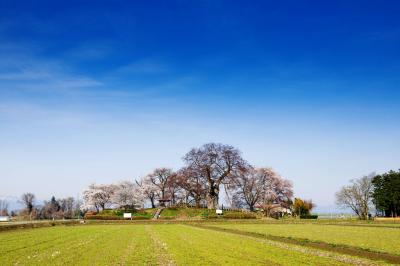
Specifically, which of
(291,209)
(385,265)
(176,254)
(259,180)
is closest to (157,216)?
(259,180)

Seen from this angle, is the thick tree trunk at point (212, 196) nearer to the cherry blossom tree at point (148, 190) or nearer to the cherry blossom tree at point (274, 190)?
the cherry blossom tree at point (274, 190)

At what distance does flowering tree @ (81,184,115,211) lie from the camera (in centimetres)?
15912

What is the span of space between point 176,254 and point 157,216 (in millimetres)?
80689

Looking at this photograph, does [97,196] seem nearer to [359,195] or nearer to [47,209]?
[47,209]

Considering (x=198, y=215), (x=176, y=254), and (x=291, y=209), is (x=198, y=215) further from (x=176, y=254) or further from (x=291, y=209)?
(x=176, y=254)

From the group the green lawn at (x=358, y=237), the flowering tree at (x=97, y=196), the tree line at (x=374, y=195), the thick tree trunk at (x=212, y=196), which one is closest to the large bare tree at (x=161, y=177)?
the flowering tree at (x=97, y=196)

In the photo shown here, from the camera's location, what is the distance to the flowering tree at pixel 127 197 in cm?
14925

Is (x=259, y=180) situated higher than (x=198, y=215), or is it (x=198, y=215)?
(x=259, y=180)

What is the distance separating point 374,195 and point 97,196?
10347 centimetres

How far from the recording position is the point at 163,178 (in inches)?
5719

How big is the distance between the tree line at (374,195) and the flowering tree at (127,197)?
2927 inches

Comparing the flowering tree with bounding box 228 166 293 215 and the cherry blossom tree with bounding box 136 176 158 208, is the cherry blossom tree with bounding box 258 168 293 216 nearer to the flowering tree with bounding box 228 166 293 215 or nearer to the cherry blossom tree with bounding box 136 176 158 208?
the flowering tree with bounding box 228 166 293 215

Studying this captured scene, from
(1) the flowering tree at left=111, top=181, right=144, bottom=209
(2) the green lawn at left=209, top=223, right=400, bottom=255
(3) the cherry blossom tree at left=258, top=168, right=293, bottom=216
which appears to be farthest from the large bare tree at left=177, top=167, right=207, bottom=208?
(2) the green lawn at left=209, top=223, right=400, bottom=255

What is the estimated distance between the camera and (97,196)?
6309 inches
